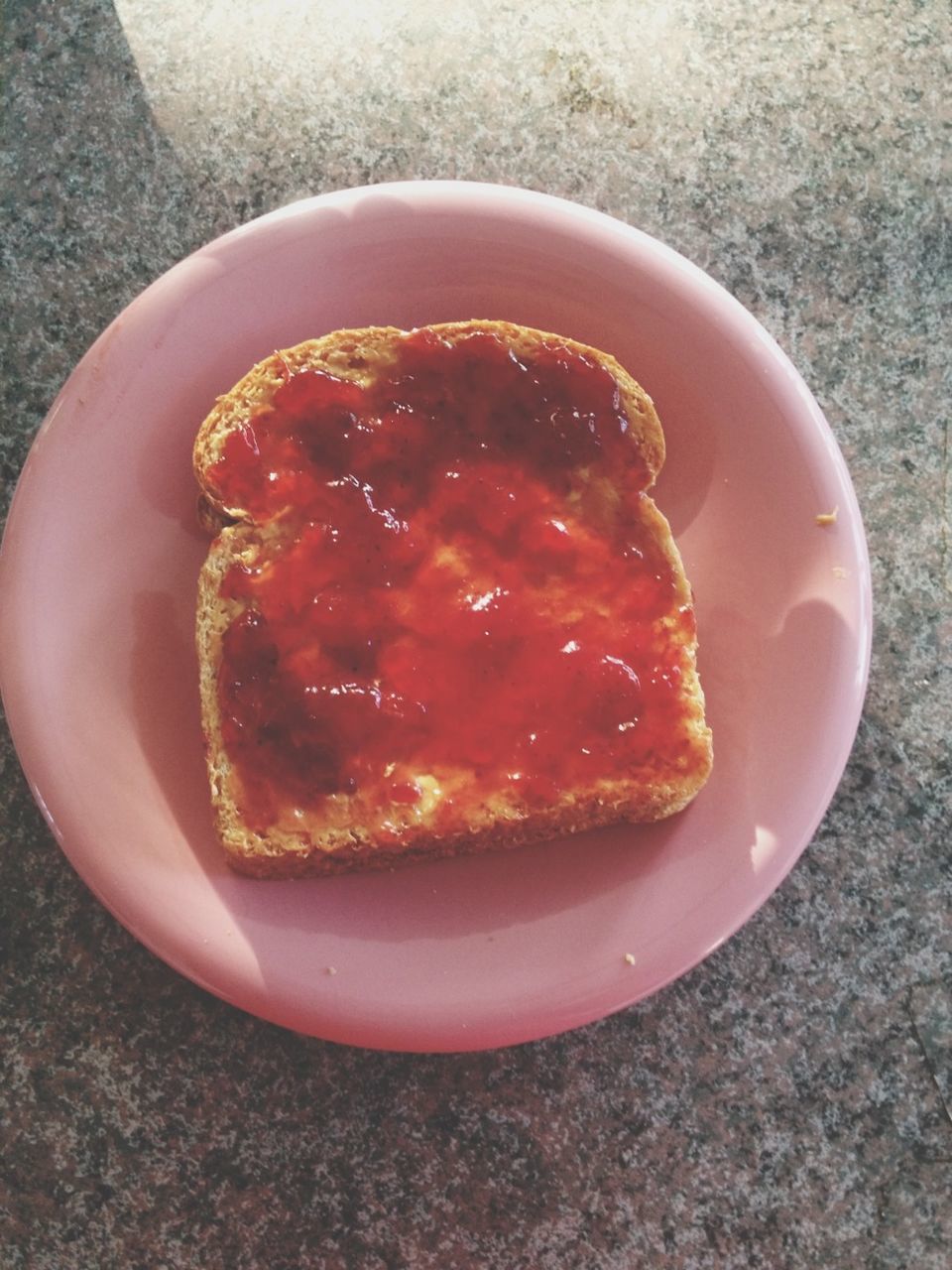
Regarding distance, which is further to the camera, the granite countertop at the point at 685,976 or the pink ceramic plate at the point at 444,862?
the granite countertop at the point at 685,976

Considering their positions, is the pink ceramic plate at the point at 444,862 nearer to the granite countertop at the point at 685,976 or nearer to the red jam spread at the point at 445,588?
the red jam spread at the point at 445,588

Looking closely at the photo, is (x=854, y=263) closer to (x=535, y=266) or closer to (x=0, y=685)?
(x=535, y=266)

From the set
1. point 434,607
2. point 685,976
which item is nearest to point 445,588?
point 434,607

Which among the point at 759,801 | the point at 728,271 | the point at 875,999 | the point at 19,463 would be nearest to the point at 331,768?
the point at 759,801

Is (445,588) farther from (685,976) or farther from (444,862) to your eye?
(685,976)

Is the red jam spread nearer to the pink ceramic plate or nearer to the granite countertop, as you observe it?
the pink ceramic plate

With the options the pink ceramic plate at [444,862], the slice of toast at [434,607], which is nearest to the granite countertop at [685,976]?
the pink ceramic plate at [444,862]
